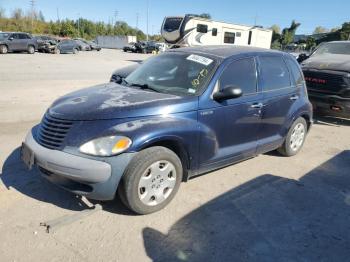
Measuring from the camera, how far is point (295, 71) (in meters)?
5.82

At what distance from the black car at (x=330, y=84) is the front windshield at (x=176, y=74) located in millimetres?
4968

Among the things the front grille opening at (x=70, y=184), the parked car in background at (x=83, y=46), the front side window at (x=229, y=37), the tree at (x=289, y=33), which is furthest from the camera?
the tree at (x=289, y=33)

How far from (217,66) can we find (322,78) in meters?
5.20

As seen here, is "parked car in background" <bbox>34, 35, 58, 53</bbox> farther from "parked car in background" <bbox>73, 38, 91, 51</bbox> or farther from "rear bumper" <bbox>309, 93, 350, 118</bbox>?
"rear bumper" <bbox>309, 93, 350, 118</bbox>

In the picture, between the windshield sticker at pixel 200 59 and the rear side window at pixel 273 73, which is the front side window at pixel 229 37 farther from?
the windshield sticker at pixel 200 59

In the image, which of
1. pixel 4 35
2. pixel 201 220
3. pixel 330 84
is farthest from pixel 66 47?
pixel 201 220

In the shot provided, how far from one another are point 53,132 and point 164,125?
3.78 feet

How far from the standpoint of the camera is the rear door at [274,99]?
506 centimetres

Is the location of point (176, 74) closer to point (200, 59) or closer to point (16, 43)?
point (200, 59)

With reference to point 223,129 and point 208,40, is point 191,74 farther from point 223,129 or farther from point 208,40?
point 208,40

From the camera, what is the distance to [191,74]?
14.6ft

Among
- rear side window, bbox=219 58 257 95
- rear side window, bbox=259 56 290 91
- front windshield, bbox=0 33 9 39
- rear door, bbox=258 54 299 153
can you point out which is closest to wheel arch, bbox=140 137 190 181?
rear side window, bbox=219 58 257 95

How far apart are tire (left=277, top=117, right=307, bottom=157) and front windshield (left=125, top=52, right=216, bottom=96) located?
6.96 ft

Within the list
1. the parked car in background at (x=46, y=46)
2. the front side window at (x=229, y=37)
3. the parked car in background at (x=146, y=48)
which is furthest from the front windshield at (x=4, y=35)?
the parked car in background at (x=146, y=48)
